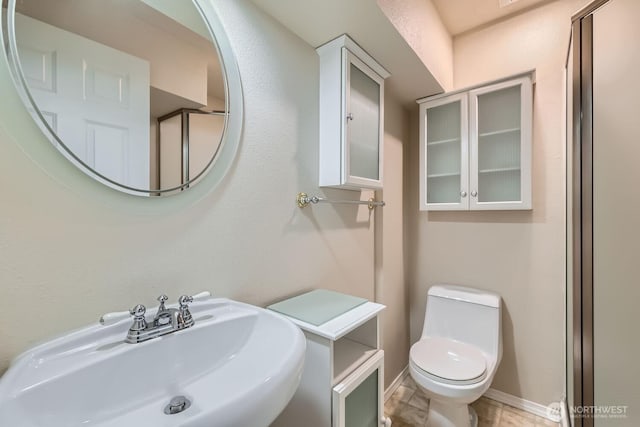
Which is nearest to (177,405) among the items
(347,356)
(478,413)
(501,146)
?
(347,356)

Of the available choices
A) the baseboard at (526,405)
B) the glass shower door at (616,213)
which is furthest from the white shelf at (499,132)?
the baseboard at (526,405)

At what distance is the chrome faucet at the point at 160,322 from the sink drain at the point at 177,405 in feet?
0.51

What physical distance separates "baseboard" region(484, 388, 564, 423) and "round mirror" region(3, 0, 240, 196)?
7.37ft

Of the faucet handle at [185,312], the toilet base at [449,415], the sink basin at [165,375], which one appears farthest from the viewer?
the toilet base at [449,415]

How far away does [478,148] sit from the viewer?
67.0 inches

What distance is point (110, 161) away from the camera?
71 cm

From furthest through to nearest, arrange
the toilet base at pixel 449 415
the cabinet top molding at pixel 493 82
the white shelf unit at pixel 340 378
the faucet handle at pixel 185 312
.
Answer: the cabinet top molding at pixel 493 82
the toilet base at pixel 449 415
the white shelf unit at pixel 340 378
the faucet handle at pixel 185 312

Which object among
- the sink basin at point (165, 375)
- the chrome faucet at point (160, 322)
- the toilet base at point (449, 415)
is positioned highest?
the chrome faucet at point (160, 322)

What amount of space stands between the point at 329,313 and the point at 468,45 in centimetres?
207

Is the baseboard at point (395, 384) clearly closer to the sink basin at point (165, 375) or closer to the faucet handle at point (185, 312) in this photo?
the sink basin at point (165, 375)

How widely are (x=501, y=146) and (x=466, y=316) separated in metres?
1.10

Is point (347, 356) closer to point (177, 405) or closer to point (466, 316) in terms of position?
point (177, 405)

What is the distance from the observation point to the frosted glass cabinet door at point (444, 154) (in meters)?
1.73

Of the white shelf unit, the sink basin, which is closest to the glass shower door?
the white shelf unit
